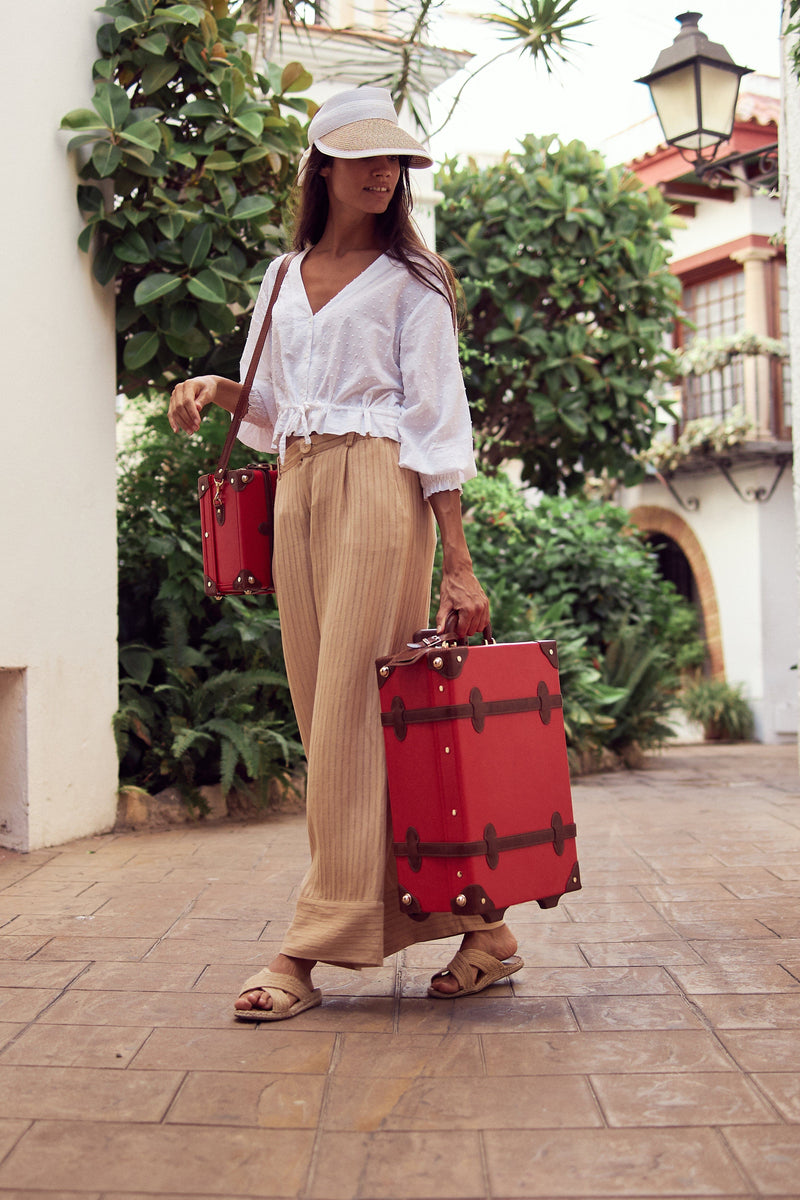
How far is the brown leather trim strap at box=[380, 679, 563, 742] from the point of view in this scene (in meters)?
2.39

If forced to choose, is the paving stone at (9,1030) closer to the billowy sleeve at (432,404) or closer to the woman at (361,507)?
the woman at (361,507)

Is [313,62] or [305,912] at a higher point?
[313,62]

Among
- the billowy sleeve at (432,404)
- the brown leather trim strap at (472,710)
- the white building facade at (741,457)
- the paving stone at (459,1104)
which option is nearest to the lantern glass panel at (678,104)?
the billowy sleeve at (432,404)

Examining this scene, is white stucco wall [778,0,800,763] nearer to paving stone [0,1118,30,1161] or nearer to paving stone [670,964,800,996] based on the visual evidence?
paving stone [670,964,800,996]

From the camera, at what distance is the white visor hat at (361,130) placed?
254cm

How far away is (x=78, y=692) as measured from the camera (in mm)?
4820

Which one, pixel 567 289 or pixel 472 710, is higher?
pixel 567 289

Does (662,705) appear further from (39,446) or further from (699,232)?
(699,232)

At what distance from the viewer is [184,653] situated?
5406mm

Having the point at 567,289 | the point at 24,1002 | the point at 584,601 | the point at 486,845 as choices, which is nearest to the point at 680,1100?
the point at 486,845

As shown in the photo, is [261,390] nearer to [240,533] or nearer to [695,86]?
[240,533]

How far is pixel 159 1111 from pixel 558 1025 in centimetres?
84

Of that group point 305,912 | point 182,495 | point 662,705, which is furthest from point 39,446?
point 662,705

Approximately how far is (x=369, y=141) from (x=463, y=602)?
3.27 feet
